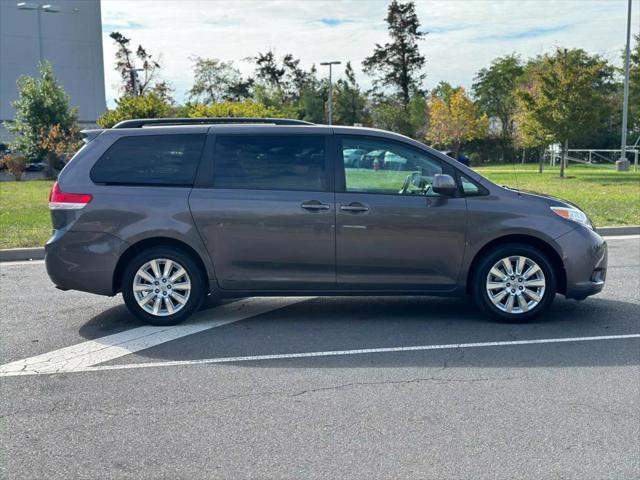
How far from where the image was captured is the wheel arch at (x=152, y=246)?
6340mm

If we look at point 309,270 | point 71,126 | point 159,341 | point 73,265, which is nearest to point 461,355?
point 309,270

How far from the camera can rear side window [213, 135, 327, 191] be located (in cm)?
632

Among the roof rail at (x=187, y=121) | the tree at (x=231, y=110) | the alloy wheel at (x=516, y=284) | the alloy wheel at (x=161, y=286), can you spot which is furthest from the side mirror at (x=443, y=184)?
the tree at (x=231, y=110)

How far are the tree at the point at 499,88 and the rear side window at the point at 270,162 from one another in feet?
176

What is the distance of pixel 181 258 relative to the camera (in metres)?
6.29

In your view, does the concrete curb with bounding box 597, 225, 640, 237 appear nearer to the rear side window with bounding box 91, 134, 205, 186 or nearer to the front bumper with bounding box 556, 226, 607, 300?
the front bumper with bounding box 556, 226, 607, 300

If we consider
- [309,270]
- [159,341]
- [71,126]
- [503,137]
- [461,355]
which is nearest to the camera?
[461,355]

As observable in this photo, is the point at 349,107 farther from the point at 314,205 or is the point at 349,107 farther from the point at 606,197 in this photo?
the point at 314,205

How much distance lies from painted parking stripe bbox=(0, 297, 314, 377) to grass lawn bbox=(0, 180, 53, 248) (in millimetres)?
5180

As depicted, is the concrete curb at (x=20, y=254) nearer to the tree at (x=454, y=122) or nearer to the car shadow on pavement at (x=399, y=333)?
the car shadow on pavement at (x=399, y=333)

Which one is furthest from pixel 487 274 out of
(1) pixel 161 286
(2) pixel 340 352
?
(1) pixel 161 286

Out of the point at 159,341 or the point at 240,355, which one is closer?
the point at 240,355

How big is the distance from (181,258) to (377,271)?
70.5 inches

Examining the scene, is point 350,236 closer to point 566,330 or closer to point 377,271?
point 377,271
